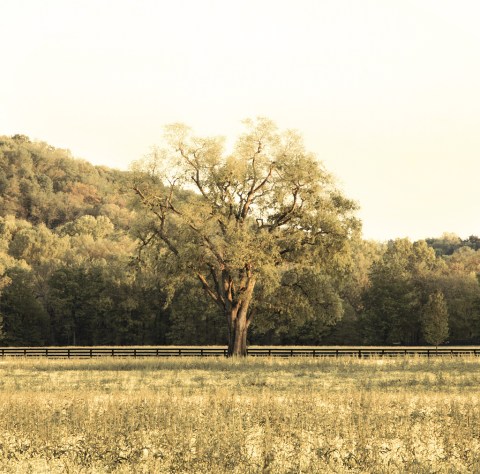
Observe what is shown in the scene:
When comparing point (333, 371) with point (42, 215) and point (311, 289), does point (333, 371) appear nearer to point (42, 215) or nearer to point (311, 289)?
point (311, 289)

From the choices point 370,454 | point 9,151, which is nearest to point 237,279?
point 370,454

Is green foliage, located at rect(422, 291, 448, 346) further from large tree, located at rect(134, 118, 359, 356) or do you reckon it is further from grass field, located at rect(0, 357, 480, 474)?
grass field, located at rect(0, 357, 480, 474)

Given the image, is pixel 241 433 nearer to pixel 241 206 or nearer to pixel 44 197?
pixel 241 206

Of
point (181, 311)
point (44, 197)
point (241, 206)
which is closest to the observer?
point (241, 206)

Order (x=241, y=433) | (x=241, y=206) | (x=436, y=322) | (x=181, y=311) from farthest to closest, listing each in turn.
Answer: (x=181, y=311), (x=436, y=322), (x=241, y=206), (x=241, y=433)

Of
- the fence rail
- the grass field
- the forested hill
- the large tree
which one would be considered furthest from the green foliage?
the forested hill

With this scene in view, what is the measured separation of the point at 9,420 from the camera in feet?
57.4

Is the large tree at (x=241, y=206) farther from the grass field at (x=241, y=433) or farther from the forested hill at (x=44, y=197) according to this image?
the forested hill at (x=44, y=197)

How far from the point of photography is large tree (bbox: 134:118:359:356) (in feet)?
165

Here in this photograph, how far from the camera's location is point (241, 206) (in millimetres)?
51844

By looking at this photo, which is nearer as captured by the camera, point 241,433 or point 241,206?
point 241,433

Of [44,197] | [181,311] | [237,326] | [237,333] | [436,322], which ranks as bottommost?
[237,333]

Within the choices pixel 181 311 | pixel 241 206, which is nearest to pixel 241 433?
pixel 241 206

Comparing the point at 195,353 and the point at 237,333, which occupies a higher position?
the point at 237,333
